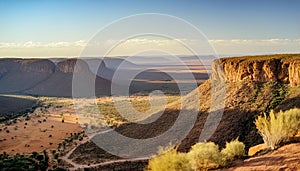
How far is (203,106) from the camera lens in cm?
3812

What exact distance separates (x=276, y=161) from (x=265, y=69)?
22421mm

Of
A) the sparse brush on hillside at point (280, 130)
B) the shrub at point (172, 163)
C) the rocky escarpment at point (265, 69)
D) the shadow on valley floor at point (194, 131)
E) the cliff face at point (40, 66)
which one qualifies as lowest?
the shadow on valley floor at point (194, 131)

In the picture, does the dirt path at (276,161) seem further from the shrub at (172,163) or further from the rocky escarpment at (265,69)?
the rocky escarpment at (265,69)

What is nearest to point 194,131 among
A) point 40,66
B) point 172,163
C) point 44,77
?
point 172,163

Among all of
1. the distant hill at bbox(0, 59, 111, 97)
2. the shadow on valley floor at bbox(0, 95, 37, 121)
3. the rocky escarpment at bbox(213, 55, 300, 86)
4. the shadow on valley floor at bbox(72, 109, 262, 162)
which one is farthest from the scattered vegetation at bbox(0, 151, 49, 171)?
the distant hill at bbox(0, 59, 111, 97)

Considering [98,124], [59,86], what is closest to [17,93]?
[59,86]

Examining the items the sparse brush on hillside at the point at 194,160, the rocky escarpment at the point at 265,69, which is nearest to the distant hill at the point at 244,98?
the rocky escarpment at the point at 265,69

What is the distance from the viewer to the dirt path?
14.1m

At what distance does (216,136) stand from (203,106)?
292 inches

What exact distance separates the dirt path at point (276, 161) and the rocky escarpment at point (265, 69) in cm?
1853

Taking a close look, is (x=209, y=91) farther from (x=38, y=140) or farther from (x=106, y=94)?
(x=106, y=94)

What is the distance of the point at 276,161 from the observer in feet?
48.5

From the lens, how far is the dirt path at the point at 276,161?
14.1 metres

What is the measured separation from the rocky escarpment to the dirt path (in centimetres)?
Result: 1853
